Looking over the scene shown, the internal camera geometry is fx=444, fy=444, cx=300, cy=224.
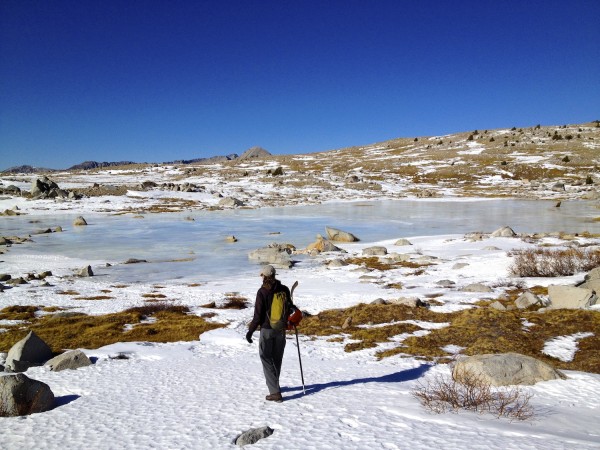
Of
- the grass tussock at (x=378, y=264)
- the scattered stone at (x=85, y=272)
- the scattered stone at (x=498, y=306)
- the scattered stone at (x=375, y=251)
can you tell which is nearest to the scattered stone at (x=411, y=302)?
the scattered stone at (x=498, y=306)

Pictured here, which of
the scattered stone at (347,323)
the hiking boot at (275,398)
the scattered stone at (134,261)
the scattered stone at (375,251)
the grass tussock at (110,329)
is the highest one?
Answer: the scattered stone at (375,251)

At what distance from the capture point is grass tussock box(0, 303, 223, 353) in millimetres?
11297

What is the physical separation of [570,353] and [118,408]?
8897mm

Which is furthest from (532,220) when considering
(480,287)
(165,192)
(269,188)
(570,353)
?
(165,192)

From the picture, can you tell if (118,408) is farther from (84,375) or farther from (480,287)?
(480,287)

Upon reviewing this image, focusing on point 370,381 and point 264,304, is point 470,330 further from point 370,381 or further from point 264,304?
point 264,304

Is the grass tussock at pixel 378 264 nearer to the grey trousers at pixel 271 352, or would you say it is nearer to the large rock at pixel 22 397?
the grey trousers at pixel 271 352

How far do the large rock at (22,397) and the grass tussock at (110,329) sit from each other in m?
3.96

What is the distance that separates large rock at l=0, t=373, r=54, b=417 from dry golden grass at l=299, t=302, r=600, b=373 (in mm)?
6121

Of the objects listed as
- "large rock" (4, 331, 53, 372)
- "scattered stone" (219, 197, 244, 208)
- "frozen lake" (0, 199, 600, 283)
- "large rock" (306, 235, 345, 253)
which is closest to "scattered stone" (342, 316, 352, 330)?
"large rock" (4, 331, 53, 372)

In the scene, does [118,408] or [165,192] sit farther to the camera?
[165,192]

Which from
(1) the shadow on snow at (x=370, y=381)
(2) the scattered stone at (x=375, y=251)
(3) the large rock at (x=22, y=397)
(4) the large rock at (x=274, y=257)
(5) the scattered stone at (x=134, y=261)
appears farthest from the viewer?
(2) the scattered stone at (x=375, y=251)

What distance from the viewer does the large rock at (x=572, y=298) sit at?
12.1 metres

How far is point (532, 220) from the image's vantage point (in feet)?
123
